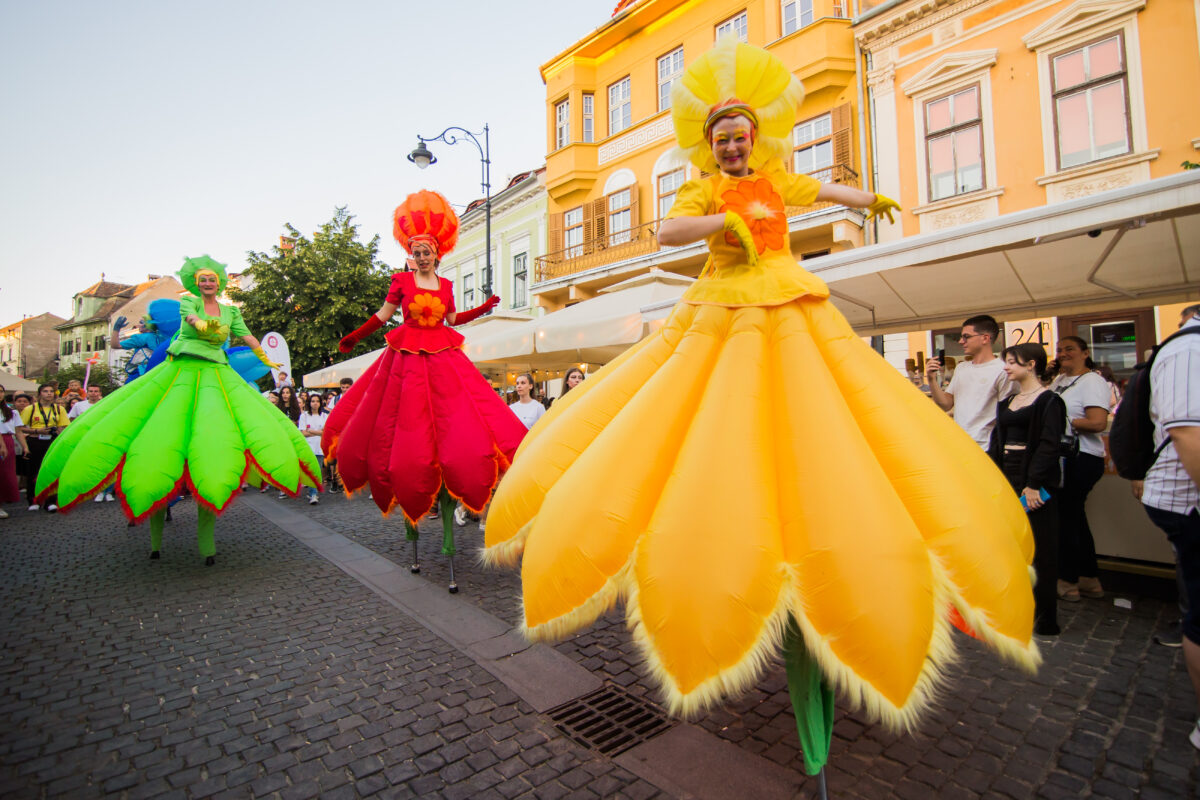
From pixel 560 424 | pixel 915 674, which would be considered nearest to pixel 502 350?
pixel 560 424

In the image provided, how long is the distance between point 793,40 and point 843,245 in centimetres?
515

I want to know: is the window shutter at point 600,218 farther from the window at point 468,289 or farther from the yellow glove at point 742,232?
the yellow glove at point 742,232

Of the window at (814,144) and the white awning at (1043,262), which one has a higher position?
the window at (814,144)

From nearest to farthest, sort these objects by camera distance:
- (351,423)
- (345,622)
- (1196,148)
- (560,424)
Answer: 1. (560,424)
2. (345,622)
3. (351,423)
4. (1196,148)

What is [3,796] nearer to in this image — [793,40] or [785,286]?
[785,286]

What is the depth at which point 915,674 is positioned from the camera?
141 cm

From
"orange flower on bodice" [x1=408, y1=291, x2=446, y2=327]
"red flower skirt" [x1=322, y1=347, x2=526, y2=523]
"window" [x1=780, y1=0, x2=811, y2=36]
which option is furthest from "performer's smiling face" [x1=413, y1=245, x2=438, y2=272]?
"window" [x1=780, y1=0, x2=811, y2=36]

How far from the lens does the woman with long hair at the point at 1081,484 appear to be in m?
4.07

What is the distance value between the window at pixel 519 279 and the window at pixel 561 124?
4.55m

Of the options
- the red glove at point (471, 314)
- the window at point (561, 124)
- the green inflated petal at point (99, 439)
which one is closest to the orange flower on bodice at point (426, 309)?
the red glove at point (471, 314)

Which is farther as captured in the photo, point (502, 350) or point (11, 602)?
point (502, 350)

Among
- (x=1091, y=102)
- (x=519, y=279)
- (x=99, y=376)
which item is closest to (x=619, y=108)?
(x=519, y=279)

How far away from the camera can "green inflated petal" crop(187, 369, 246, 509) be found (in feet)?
13.8

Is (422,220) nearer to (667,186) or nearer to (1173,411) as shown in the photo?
(1173,411)
